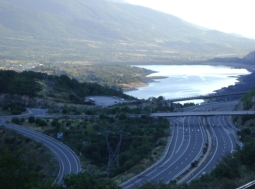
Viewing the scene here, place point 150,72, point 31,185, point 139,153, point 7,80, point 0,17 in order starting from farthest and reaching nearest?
point 0,17
point 150,72
point 7,80
point 139,153
point 31,185

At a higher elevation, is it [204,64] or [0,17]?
A: [0,17]

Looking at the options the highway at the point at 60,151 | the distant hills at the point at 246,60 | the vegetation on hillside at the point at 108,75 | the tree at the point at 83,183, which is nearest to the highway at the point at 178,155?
the tree at the point at 83,183

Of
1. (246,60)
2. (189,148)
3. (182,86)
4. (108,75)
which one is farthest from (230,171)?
(246,60)

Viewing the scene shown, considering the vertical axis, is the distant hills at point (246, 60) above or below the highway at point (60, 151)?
above

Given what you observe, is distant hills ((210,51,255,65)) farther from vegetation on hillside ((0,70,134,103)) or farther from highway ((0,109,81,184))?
highway ((0,109,81,184))

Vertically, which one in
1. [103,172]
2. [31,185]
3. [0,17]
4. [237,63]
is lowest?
[103,172]

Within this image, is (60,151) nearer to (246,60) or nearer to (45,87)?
(45,87)

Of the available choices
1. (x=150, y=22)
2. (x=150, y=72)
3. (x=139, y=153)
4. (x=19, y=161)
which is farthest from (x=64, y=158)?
(x=150, y=22)

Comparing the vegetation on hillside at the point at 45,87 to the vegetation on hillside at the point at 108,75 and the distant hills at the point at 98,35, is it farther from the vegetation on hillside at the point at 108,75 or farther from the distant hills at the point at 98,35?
the distant hills at the point at 98,35

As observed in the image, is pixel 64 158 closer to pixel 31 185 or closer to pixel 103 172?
pixel 103 172
